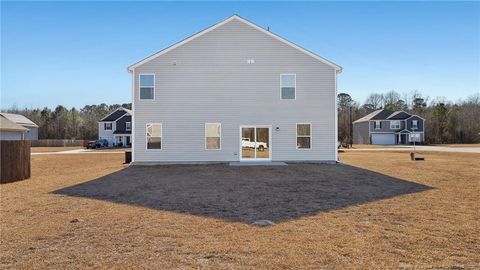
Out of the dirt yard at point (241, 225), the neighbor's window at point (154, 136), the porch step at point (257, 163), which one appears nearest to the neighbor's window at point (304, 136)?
the porch step at point (257, 163)

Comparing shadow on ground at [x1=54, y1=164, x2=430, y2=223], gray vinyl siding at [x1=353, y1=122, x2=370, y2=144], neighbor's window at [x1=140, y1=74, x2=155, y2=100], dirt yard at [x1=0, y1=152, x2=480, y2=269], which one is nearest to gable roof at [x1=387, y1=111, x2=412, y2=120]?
gray vinyl siding at [x1=353, y1=122, x2=370, y2=144]

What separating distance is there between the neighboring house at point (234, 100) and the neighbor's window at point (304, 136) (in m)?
0.06

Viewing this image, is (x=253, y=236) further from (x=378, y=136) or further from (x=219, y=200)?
(x=378, y=136)

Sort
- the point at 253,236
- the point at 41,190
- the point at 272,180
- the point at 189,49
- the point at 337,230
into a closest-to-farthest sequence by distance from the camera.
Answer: the point at 253,236 < the point at 337,230 < the point at 41,190 < the point at 272,180 < the point at 189,49

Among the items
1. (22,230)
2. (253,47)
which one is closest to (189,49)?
(253,47)

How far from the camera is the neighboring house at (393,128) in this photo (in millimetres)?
63594

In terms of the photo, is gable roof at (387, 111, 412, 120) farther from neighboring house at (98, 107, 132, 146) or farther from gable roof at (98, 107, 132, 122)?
gable roof at (98, 107, 132, 122)

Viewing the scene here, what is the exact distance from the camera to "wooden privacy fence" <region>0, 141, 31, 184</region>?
13.5 m

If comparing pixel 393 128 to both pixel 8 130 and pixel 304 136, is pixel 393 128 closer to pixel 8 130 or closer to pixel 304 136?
pixel 304 136

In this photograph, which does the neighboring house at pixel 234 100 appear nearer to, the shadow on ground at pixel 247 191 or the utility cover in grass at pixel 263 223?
the shadow on ground at pixel 247 191

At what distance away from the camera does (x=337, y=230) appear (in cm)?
630

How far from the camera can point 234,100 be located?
65.6 ft

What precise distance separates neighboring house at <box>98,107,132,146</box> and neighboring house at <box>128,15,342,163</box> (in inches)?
1627

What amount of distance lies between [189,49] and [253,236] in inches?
626
